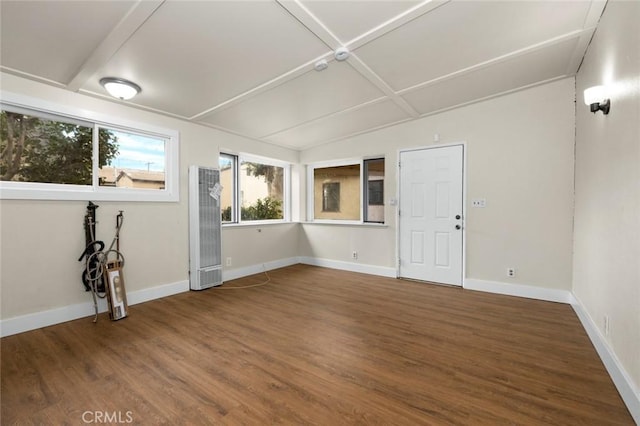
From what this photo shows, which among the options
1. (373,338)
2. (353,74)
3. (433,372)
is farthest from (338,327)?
(353,74)

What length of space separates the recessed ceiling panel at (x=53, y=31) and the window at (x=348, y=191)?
13.1 ft

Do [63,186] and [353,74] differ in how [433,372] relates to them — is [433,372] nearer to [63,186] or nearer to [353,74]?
[353,74]

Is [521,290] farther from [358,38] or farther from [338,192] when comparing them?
[358,38]

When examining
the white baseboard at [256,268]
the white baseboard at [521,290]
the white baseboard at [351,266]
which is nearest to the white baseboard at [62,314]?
the white baseboard at [256,268]

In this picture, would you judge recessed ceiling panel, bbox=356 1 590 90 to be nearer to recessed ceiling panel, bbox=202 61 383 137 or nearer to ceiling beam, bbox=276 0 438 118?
ceiling beam, bbox=276 0 438 118

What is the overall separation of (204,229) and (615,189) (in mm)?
4395

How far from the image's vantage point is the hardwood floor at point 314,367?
1.69 metres

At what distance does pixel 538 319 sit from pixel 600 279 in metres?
0.87

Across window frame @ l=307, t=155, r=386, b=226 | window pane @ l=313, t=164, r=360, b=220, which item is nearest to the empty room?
window frame @ l=307, t=155, r=386, b=226

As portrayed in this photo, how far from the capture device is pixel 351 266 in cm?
536

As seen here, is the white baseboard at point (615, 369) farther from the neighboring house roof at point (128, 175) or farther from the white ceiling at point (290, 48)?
the neighboring house roof at point (128, 175)

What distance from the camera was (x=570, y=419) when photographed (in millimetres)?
1621

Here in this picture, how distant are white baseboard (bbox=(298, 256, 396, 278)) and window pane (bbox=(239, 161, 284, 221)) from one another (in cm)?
110

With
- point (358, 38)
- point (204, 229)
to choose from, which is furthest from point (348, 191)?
point (358, 38)
